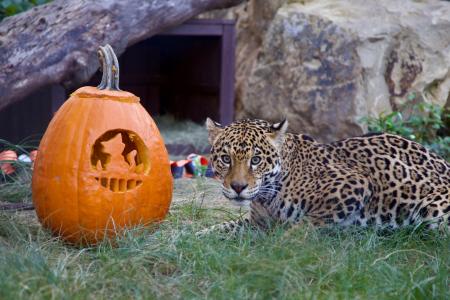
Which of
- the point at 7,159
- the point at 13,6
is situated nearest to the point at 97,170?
the point at 7,159

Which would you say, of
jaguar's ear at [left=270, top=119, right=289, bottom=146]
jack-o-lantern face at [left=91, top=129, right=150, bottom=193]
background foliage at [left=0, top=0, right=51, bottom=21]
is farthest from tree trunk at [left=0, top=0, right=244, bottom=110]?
jaguar's ear at [left=270, top=119, right=289, bottom=146]

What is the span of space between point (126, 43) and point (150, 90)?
10.7ft

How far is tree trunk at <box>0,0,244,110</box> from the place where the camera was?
24.5 ft

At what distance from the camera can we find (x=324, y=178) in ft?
18.6

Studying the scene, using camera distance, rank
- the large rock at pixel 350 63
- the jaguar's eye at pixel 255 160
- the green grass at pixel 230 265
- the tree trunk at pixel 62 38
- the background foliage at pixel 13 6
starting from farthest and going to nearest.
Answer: the large rock at pixel 350 63
the background foliage at pixel 13 6
the tree trunk at pixel 62 38
the jaguar's eye at pixel 255 160
the green grass at pixel 230 265

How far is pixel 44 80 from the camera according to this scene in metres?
7.69

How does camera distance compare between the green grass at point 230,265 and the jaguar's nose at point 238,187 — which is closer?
the green grass at point 230,265

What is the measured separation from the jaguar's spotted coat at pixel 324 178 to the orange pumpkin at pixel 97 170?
0.53m

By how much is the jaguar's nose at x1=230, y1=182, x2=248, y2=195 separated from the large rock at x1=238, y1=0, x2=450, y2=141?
392 cm

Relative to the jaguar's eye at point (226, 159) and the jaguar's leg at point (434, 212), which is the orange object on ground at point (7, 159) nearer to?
the jaguar's eye at point (226, 159)

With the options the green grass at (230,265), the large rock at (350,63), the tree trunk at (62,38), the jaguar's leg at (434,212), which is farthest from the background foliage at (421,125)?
the green grass at (230,265)

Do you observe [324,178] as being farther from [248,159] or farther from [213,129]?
[213,129]

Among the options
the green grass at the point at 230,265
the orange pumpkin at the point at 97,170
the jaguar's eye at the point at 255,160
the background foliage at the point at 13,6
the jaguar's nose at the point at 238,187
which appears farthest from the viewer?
the background foliage at the point at 13,6

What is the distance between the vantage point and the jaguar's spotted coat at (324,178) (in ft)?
18.0
